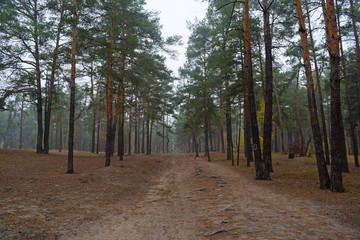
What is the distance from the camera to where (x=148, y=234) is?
4.38 metres

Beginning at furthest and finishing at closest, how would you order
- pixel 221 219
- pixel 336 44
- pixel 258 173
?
pixel 258 173, pixel 336 44, pixel 221 219

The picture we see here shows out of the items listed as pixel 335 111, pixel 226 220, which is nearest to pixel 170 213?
pixel 226 220

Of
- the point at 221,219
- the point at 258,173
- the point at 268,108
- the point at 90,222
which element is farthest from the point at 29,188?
the point at 268,108

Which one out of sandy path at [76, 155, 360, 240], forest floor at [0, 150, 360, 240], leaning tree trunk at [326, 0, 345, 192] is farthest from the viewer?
leaning tree trunk at [326, 0, 345, 192]

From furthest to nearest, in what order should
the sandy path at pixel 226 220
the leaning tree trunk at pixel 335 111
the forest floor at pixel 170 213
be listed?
the leaning tree trunk at pixel 335 111
the forest floor at pixel 170 213
the sandy path at pixel 226 220

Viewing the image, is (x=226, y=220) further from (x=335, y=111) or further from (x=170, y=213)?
(x=335, y=111)

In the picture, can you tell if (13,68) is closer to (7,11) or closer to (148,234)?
(7,11)

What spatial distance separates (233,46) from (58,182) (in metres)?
14.7

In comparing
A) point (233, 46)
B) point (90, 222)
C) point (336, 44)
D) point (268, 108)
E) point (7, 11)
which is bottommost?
point (90, 222)

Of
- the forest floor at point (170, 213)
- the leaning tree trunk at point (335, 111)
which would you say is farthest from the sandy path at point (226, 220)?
the leaning tree trunk at point (335, 111)

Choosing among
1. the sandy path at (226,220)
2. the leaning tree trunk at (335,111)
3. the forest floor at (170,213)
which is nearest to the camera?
the sandy path at (226,220)

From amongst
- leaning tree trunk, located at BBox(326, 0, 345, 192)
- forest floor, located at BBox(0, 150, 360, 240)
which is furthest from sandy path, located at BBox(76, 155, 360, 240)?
leaning tree trunk, located at BBox(326, 0, 345, 192)

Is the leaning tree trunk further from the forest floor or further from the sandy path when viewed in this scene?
the sandy path

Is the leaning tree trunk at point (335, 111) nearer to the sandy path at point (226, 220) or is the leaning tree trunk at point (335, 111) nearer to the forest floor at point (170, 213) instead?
the forest floor at point (170, 213)
